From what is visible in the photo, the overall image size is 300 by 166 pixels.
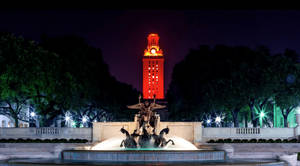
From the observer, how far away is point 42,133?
A: 43688 millimetres

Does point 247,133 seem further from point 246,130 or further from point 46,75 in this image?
point 46,75

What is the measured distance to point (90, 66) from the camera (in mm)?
61000

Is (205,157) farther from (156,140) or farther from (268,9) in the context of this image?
(268,9)

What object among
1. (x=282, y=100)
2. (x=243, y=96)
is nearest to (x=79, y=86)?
(x=243, y=96)

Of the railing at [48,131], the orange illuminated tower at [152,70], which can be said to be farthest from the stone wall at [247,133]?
the orange illuminated tower at [152,70]

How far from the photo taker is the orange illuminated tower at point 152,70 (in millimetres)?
179363

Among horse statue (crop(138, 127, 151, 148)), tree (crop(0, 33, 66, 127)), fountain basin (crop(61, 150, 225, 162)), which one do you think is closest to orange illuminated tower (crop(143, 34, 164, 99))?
tree (crop(0, 33, 66, 127))

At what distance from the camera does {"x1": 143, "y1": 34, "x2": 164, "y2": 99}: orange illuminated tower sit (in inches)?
7062

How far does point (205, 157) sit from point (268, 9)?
18173 millimetres

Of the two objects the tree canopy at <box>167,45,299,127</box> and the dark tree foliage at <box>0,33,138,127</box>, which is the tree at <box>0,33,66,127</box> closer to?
the dark tree foliage at <box>0,33,138,127</box>

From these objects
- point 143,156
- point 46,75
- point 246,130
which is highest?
point 46,75

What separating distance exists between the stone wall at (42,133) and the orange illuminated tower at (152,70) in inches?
5313

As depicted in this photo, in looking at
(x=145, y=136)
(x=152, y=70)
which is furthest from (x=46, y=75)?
(x=152, y=70)

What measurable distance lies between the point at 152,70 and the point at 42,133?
138 metres
